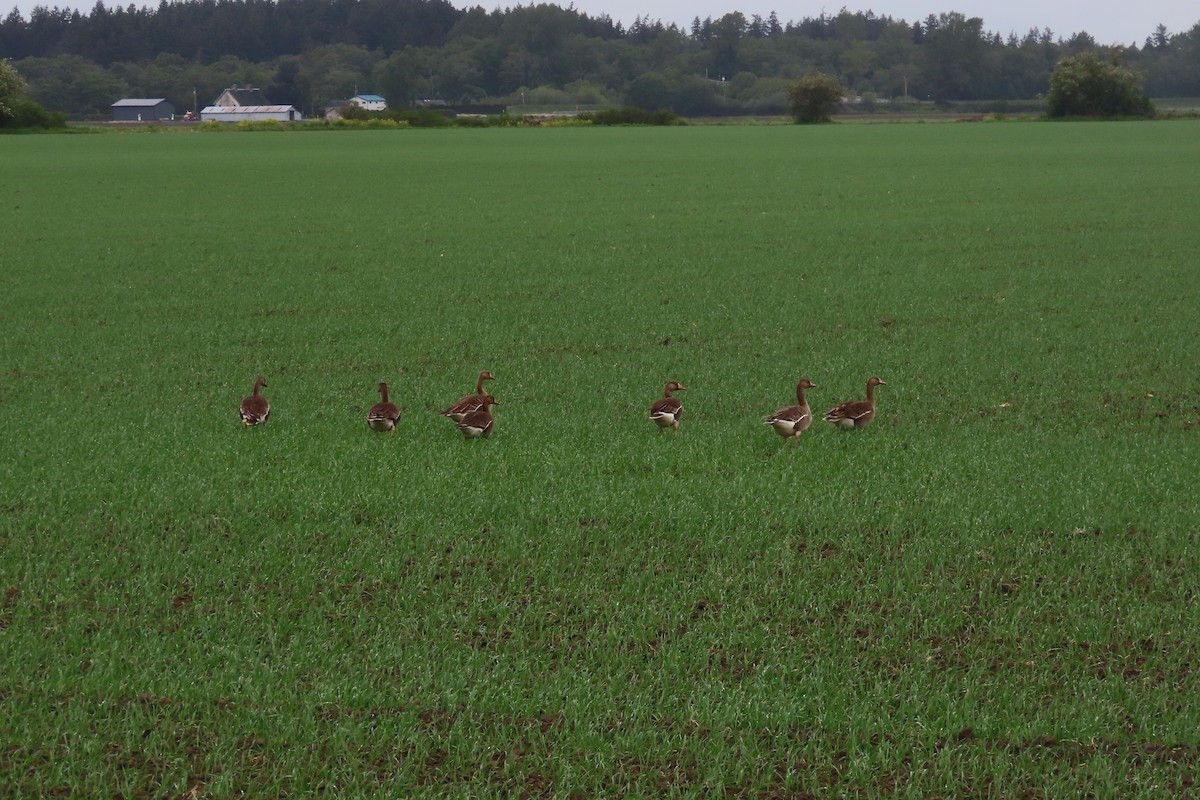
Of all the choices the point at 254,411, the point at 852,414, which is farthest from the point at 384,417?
the point at 852,414

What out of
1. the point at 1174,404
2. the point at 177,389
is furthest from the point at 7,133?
the point at 1174,404

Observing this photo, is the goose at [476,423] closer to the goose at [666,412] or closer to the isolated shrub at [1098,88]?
the goose at [666,412]

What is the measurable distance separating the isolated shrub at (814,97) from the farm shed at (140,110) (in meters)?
103

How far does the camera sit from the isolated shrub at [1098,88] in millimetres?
120062

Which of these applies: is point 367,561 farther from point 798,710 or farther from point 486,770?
point 798,710

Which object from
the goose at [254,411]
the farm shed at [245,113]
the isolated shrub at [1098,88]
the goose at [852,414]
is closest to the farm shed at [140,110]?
the farm shed at [245,113]

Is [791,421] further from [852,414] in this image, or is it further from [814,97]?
[814,97]

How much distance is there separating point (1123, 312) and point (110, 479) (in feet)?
51.3

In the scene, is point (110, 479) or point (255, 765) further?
point (110, 479)

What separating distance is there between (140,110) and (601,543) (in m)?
198

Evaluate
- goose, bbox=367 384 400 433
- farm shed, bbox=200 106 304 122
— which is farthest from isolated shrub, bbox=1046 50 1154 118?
goose, bbox=367 384 400 433

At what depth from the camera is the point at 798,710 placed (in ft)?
21.1

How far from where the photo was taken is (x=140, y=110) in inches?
7362

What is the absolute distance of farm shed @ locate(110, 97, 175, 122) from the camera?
608 ft
